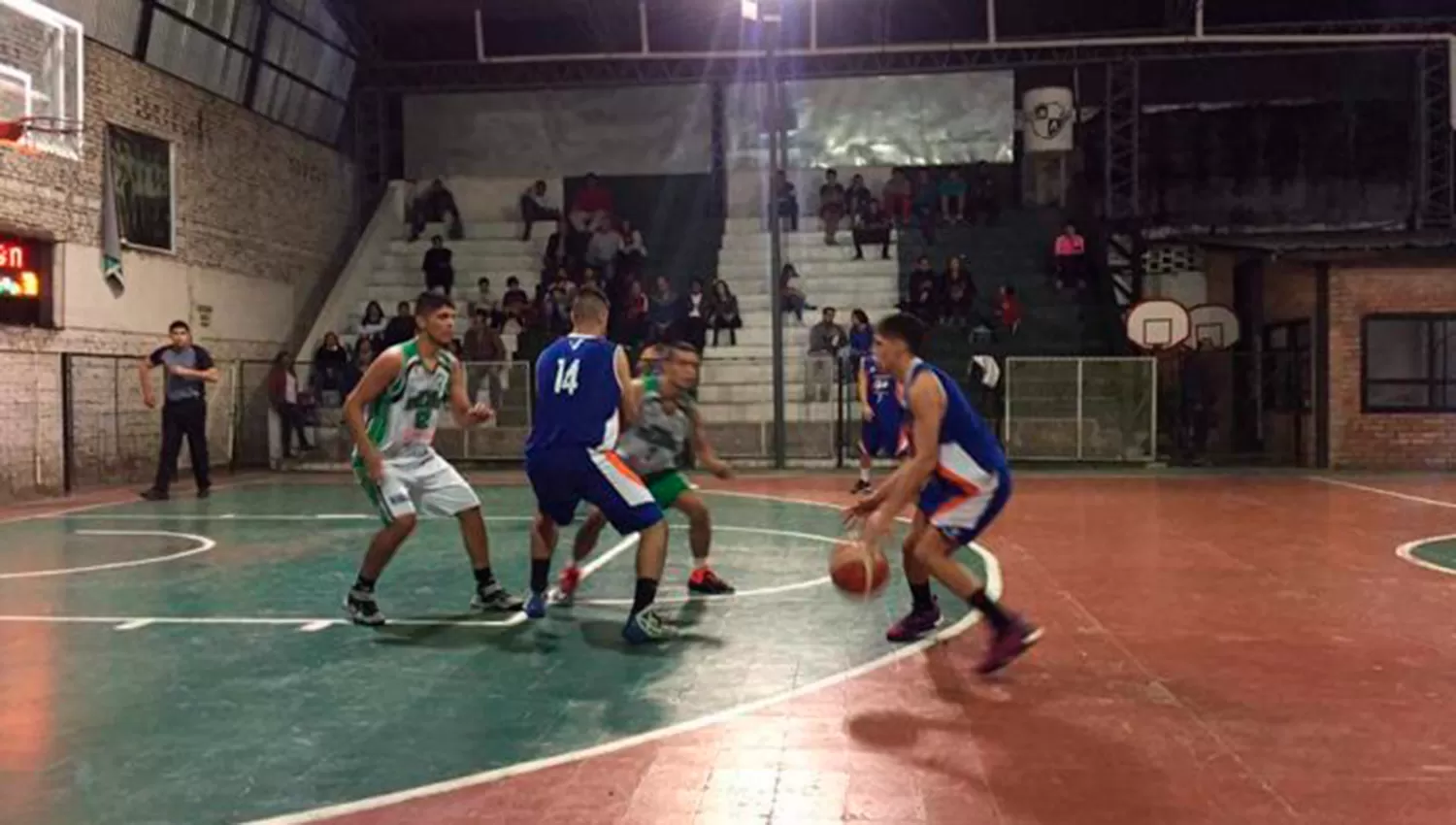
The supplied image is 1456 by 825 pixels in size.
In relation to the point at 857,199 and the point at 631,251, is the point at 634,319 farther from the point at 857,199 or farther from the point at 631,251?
the point at 857,199

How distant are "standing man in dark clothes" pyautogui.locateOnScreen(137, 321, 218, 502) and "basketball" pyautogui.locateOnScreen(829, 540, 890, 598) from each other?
37.5ft

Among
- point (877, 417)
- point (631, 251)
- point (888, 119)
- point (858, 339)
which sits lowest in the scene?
point (877, 417)

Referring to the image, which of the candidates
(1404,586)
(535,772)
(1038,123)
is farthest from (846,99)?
(535,772)

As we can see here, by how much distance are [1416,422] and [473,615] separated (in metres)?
17.6

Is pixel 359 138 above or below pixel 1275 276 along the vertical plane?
above

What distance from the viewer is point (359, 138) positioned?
27.5m

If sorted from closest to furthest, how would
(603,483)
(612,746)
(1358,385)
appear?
(612,746) → (603,483) → (1358,385)

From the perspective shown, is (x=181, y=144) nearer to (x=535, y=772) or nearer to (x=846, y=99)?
(x=846, y=99)

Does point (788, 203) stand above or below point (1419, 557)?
above

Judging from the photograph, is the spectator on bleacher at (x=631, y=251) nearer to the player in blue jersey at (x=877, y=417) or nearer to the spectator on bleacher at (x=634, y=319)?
the spectator on bleacher at (x=634, y=319)

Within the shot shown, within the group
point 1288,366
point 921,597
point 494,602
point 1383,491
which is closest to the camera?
point 921,597

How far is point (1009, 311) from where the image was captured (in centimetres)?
2248

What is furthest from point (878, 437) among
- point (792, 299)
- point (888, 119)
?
point (888, 119)

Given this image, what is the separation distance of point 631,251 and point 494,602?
56.1 feet
